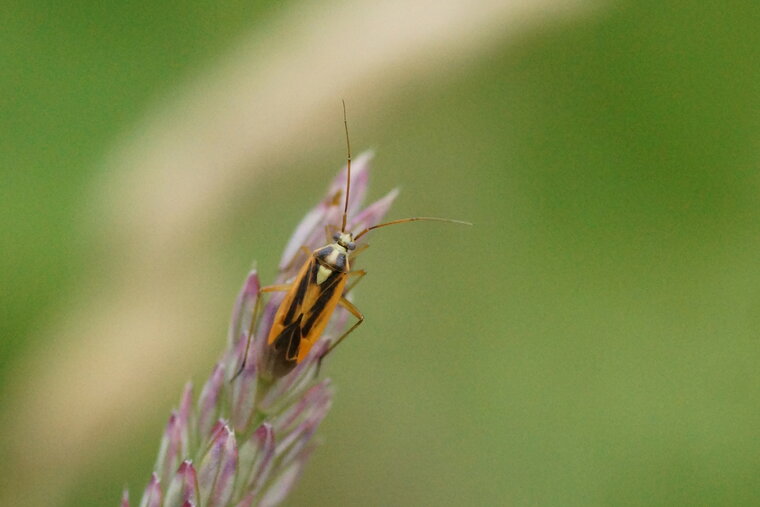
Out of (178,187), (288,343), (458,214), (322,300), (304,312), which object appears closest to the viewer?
(288,343)

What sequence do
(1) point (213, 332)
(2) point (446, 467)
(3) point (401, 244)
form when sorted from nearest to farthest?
1. (1) point (213, 332)
2. (2) point (446, 467)
3. (3) point (401, 244)

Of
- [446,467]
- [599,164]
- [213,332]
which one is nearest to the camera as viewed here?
[213,332]

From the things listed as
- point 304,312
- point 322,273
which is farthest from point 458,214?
point 304,312

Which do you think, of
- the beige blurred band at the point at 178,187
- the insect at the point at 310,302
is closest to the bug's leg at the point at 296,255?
the insect at the point at 310,302

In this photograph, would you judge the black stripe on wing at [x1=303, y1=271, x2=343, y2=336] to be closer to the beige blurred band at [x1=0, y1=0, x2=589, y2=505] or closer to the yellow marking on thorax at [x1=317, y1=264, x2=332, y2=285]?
the yellow marking on thorax at [x1=317, y1=264, x2=332, y2=285]

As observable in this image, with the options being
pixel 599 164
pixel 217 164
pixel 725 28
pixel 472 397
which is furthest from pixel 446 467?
pixel 725 28

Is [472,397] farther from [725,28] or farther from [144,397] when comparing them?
[725,28]

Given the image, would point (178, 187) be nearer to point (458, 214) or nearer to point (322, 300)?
point (322, 300)
